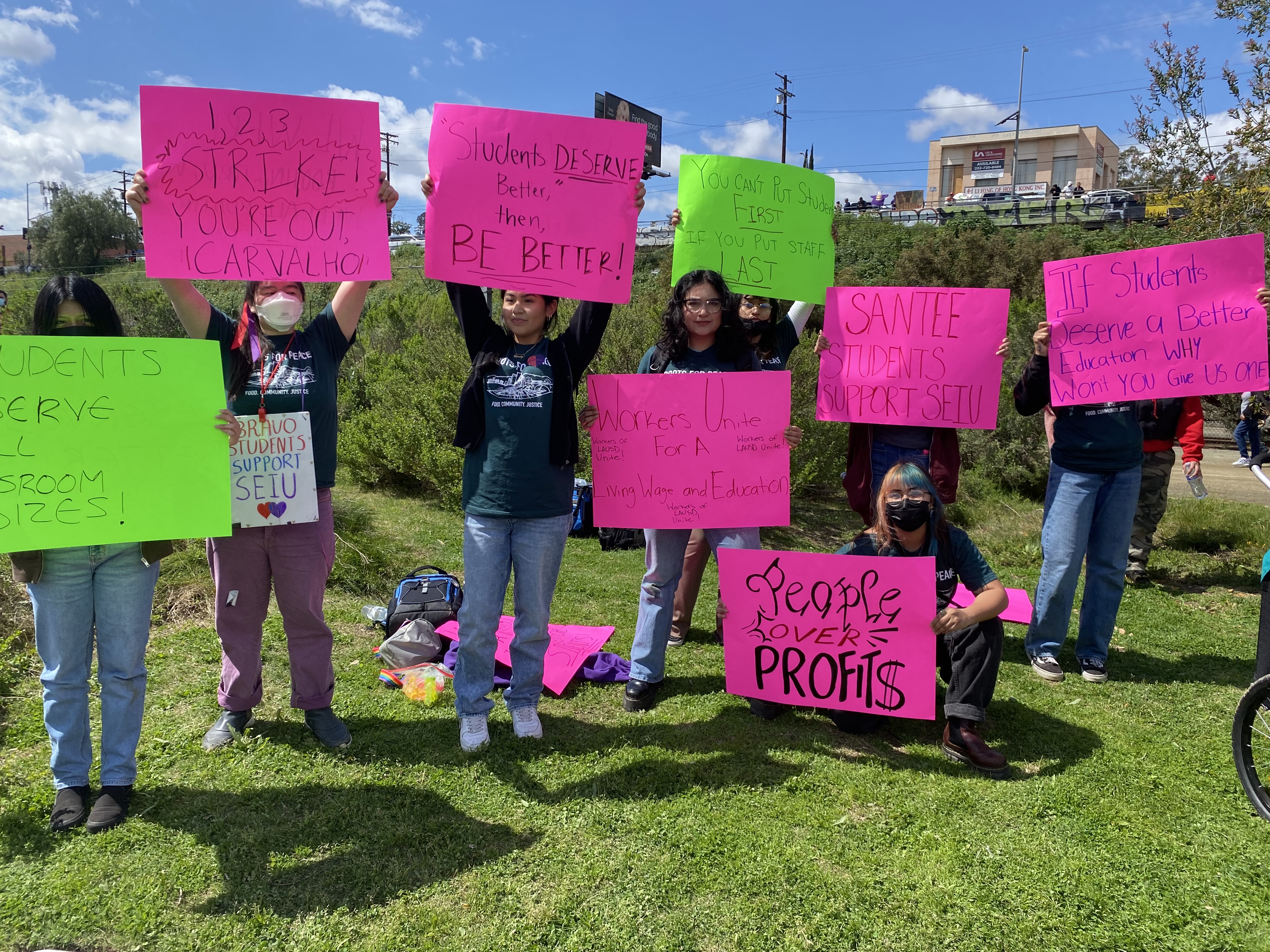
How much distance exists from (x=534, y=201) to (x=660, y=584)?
1848mm

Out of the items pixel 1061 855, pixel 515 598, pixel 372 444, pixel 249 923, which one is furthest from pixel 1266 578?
pixel 372 444

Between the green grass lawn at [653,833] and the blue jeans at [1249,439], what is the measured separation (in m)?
1.31

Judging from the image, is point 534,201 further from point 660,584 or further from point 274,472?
point 660,584

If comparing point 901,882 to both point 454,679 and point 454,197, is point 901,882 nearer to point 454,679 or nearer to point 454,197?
point 454,679

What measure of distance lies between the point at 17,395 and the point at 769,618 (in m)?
2.93

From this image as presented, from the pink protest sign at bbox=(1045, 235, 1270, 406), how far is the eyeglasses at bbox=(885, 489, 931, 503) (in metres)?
1.20

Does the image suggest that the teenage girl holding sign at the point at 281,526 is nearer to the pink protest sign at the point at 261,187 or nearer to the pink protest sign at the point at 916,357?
the pink protest sign at the point at 261,187

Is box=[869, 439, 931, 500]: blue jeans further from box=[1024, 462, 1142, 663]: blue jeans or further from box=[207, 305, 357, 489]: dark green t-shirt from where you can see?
box=[207, 305, 357, 489]: dark green t-shirt

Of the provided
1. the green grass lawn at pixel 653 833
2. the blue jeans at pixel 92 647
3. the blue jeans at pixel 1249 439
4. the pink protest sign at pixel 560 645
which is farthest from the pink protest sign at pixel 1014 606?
the blue jeans at pixel 92 647

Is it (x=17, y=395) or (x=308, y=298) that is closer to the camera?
(x=17, y=395)

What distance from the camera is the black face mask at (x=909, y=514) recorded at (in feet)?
11.3

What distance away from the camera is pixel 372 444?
9.94 metres

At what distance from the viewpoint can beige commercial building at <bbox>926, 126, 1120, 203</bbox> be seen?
79250 mm

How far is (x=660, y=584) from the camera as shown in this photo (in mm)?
3871
